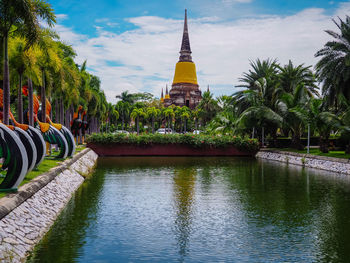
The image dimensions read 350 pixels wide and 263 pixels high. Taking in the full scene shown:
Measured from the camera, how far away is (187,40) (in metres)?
79.1

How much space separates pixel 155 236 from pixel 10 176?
13.1ft

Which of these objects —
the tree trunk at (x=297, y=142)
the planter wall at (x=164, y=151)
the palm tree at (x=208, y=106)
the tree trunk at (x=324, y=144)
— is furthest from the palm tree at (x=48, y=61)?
the palm tree at (x=208, y=106)

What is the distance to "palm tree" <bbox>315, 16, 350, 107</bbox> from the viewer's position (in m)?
23.1

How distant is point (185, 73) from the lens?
78.2 m

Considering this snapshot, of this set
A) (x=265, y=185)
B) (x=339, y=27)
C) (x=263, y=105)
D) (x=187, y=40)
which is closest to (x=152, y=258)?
(x=265, y=185)

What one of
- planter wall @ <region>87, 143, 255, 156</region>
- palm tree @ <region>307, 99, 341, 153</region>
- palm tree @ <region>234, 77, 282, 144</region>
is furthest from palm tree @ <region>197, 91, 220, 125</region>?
palm tree @ <region>307, 99, 341, 153</region>

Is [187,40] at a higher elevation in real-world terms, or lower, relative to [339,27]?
higher

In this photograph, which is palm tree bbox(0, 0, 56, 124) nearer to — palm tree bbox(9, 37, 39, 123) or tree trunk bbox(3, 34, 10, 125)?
tree trunk bbox(3, 34, 10, 125)

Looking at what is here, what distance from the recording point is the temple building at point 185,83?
7725 centimetres

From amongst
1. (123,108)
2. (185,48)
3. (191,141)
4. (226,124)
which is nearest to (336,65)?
(191,141)

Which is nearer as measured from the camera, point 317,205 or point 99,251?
point 99,251

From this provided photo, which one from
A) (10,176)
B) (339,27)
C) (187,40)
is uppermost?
(187,40)

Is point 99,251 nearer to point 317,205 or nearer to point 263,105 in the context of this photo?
point 317,205

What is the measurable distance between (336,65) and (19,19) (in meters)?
18.3
